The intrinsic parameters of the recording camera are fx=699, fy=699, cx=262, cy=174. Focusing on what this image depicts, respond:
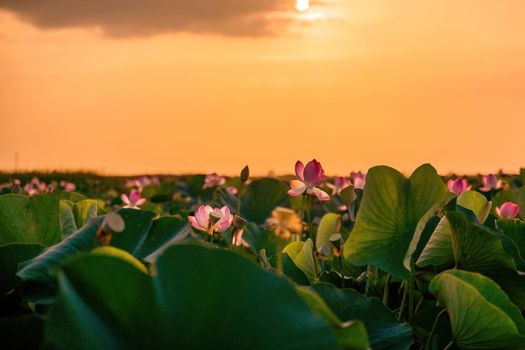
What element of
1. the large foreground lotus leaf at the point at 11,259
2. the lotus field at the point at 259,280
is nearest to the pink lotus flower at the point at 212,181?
the lotus field at the point at 259,280

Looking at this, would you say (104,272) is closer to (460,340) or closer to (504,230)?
(460,340)

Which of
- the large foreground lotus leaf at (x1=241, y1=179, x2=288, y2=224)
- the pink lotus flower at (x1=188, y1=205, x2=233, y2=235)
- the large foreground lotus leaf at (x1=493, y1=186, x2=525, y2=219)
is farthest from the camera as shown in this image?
the large foreground lotus leaf at (x1=241, y1=179, x2=288, y2=224)

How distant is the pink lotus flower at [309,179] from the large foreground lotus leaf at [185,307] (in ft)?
3.22

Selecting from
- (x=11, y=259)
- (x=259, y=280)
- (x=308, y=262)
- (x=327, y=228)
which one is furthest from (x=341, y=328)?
(x=327, y=228)

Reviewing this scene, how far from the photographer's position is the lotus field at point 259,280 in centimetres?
61

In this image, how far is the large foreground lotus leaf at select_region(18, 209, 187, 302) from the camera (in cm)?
89

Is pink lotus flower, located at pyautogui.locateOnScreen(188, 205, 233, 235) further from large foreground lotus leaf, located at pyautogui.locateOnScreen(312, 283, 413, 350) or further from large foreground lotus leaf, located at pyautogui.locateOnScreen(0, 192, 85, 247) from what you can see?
large foreground lotus leaf, located at pyautogui.locateOnScreen(312, 283, 413, 350)

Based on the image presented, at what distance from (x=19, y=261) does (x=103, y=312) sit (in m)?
0.41

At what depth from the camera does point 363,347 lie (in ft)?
2.15

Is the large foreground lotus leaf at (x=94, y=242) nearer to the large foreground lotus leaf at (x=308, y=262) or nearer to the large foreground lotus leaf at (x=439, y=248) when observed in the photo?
the large foreground lotus leaf at (x=308, y=262)

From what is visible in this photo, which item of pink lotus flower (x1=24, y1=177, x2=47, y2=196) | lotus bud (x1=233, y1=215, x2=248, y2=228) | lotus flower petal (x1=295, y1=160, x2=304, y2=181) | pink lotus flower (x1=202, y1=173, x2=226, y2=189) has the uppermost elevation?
lotus flower petal (x1=295, y1=160, x2=304, y2=181)

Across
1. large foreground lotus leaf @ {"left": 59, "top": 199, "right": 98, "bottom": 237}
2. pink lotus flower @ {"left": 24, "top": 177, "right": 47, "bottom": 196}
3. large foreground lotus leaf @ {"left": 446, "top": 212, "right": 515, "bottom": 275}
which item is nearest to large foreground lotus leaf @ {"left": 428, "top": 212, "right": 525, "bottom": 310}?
large foreground lotus leaf @ {"left": 446, "top": 212, "right": 515, "bottom": 275}

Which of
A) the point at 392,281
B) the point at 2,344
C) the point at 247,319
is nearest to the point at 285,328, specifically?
the point at 247,319

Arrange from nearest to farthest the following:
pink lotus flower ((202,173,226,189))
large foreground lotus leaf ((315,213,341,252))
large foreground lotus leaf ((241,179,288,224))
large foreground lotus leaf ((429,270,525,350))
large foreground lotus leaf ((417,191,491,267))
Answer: large foreground lotus leaf ((429,270,525,350)), large foreground lotus leaf ((417,191,491,267)), large foreground lotus leaf ((315,213,341,252)), large foreground lotus leaf ((241,179,288,224)), pink lotus flower ((202,173,226,189))
